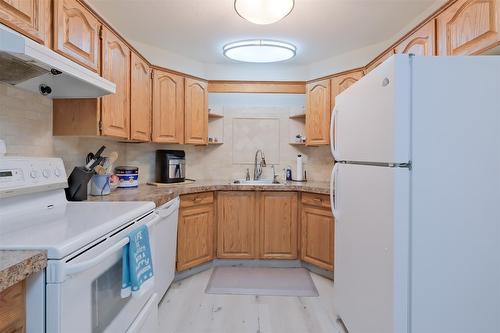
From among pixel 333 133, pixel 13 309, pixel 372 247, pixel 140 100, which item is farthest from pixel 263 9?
pixel 13 309

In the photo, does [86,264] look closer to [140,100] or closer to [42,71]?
[42,71]

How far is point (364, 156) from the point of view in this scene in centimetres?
156

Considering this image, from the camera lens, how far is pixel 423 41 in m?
1.94

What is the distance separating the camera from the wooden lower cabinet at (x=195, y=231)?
2.62 meters

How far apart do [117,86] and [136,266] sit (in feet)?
4.87

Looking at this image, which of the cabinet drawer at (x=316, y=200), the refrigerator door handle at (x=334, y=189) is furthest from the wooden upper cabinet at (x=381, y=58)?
the cabinet drawer at (x=316, y=200)

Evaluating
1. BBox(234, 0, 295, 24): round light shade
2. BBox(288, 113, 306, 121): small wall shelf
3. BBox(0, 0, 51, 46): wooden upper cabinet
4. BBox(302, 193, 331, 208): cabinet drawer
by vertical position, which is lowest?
BBox(302, 193, 331, 208): cabinet drawer

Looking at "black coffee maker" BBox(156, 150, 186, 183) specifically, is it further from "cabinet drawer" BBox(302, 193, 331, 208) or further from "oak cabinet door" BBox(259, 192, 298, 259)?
"cabinet drawer" BBox(302, 193, 331, 208)

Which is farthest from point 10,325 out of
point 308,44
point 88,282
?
point 308,44

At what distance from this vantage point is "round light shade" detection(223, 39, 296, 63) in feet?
8.56

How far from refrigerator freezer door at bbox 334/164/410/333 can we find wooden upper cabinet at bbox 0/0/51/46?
177 centimetres

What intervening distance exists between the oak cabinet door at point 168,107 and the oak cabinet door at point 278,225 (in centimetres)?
113

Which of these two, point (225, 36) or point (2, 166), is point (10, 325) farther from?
point (225, 36)

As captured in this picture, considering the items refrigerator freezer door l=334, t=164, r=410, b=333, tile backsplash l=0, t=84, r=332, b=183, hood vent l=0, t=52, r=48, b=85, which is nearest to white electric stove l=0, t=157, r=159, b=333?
hood vent l=0, t=52, r=48, b=85
